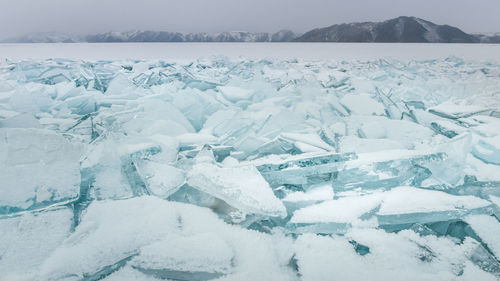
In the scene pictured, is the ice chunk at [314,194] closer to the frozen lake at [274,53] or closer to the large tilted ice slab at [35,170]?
the large tilted ice slab at [35,170]

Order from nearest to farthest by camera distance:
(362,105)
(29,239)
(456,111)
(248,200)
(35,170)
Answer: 1. (29,239)
2. (248,200)
3. (35,170)
4. (456,111)
5. (362,105)

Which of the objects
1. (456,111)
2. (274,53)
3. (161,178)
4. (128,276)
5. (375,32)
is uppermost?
(375,32)

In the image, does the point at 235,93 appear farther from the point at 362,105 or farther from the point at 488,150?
the point at 488,150

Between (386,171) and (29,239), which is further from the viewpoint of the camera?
(386,171)

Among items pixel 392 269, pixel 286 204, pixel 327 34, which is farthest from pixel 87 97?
pixel 327 34

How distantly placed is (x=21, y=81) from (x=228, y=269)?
382 centimetres

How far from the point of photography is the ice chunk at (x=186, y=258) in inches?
29.6

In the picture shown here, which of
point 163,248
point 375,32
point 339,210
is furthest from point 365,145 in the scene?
→ point 375,32

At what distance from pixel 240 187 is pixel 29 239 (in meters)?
0.68

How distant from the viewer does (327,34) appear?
64.0 metres

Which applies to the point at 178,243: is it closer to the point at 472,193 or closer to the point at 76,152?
the point at 76,152

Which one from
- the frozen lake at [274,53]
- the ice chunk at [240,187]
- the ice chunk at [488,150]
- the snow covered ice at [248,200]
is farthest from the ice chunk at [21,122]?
the frozen lake at [274,53]

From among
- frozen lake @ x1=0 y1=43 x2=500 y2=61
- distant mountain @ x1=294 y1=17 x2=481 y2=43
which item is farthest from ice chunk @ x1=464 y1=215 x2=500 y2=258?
distant mountain @ x1=294 y1=17 x2=481 y2=43

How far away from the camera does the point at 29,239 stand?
0.88 meters
